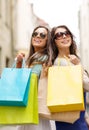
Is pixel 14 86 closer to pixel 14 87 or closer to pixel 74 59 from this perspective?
pixel 14 87

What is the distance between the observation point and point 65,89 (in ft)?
12.8

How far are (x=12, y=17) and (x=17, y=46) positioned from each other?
6.10 feet

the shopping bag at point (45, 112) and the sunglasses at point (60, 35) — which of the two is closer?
the shopping bag at point (45, 112)

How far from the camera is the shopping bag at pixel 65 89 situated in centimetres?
382

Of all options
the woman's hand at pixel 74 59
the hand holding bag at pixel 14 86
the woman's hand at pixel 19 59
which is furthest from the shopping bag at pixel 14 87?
the woman's hand at pixel 74 59

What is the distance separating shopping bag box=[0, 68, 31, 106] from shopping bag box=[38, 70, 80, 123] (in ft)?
0.53

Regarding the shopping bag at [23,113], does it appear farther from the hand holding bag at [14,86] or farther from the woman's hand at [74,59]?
the woman's hand at [74,59]

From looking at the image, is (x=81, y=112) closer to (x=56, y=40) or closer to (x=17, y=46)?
(x=56, y=40)

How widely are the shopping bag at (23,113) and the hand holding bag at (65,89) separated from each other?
0.14m

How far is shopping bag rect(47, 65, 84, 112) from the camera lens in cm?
382

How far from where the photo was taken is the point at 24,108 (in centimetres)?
389

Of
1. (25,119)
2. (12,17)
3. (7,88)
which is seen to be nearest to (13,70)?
(7,88)

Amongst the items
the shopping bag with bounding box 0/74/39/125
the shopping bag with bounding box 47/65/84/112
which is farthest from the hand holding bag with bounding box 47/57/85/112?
the shopping bag with bounding box 0/74/39/125

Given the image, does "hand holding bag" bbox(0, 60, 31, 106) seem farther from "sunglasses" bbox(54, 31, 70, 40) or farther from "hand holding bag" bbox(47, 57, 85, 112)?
"sunglasses" bbox(54, 31, 70, 40)
